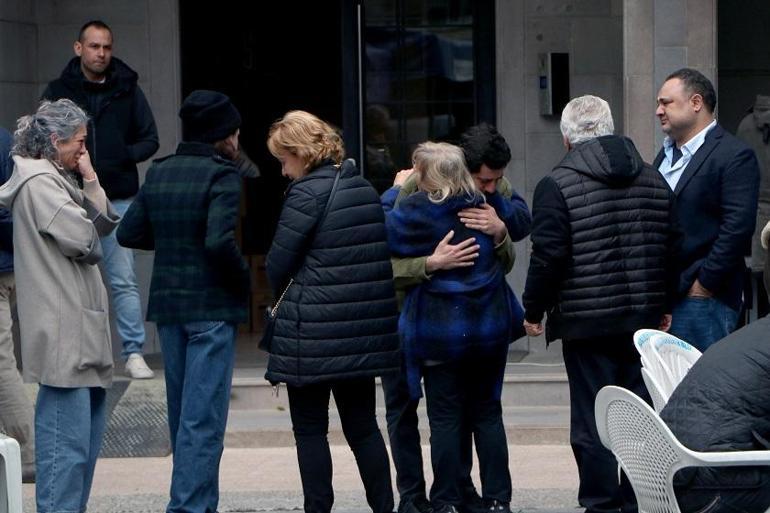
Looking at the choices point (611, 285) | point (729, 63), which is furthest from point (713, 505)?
point (729, 63)

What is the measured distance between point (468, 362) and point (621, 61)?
398 cm

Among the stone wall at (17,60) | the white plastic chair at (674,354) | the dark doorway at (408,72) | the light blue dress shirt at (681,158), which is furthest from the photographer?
the dark doorway at (408,72)

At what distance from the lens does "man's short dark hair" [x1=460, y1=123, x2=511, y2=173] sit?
6.53m

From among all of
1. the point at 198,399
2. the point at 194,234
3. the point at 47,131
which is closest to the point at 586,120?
the point at 194,234

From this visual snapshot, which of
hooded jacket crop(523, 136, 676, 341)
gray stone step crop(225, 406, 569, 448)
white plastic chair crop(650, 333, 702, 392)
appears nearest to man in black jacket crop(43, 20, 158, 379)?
gray stone step crop(225, 406, 569, 448)

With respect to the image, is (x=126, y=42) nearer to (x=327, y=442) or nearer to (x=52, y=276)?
(x=52, y=276)

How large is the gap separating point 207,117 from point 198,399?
1122 mm

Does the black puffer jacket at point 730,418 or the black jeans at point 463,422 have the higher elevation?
the black puffer jacket at point 730,418

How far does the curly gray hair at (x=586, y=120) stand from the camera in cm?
646

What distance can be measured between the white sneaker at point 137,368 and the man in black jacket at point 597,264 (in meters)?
3.39

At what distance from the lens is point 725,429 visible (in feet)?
14.6

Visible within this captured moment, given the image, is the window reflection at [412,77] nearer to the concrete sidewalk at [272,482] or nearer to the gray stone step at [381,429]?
the gray stone step at [381,429]

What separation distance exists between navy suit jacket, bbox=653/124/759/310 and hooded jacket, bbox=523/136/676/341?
0.28 m

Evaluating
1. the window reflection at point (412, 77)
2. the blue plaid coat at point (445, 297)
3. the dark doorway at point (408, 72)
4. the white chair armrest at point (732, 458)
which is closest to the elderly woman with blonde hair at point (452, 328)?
the blue plaid coat at point (445, 297)
